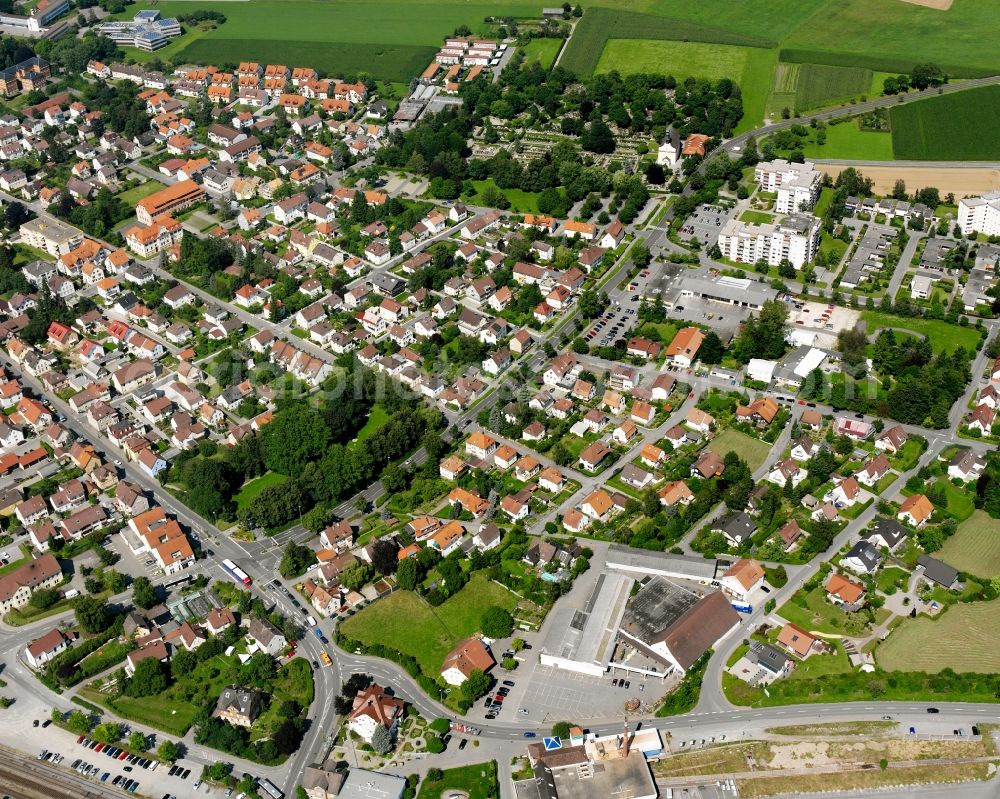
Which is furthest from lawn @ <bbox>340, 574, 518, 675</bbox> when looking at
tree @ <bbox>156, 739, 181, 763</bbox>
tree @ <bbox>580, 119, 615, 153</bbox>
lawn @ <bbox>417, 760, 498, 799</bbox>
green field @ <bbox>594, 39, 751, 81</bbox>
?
green field @ <bbox>594, 39, 751, 81</bbox>

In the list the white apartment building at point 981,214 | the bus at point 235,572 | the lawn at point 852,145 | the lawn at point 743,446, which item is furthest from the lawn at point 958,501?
the lawn at point 852,145

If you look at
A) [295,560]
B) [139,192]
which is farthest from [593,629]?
[139,192]

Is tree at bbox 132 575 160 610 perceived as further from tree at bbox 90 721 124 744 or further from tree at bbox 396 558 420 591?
tree at bbox 396 558 420 591

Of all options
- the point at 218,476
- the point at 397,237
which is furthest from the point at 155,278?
the point at 218,476

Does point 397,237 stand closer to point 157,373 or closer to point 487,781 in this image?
point 157,373

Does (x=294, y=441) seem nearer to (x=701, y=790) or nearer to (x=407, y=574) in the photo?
(x=407, y=574)

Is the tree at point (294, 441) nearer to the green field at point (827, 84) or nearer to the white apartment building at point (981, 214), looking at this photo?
the white apartment building at point (981, 214)
